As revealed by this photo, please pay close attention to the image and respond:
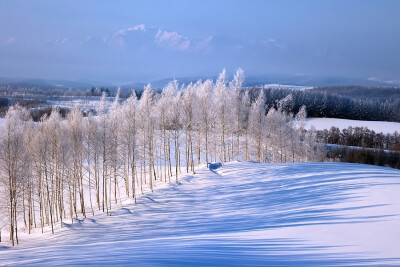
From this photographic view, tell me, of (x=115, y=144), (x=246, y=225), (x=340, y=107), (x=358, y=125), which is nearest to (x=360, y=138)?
(x=358, y=125)

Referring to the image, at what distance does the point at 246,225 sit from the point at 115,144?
45.6 feet

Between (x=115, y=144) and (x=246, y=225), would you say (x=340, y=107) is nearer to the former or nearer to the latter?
(x=115, y=144)

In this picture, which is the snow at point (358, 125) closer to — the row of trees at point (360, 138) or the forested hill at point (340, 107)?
the row of trees at point (360, 138)

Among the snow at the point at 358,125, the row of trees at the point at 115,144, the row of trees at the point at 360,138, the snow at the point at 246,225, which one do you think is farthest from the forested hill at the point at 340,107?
the snow at the point at 246,225

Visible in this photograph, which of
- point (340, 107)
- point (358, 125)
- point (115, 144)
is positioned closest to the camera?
point (115, 144)

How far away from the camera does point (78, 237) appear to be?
1647cm

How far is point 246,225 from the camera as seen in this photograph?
13.5m

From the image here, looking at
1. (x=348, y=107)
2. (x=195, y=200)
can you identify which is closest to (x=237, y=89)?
(x=195, y=200)

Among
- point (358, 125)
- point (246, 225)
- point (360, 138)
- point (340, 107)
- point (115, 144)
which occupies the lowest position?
point (360, 138)

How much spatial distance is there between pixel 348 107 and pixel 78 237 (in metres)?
89.9

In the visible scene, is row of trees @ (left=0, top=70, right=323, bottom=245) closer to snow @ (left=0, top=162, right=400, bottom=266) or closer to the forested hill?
snow @ (left=0, top=162, right=400, bottom=266)

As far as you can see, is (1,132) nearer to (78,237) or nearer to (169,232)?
(78,237)

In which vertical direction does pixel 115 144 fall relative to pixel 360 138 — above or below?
above

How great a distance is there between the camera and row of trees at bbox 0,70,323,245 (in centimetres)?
1928
